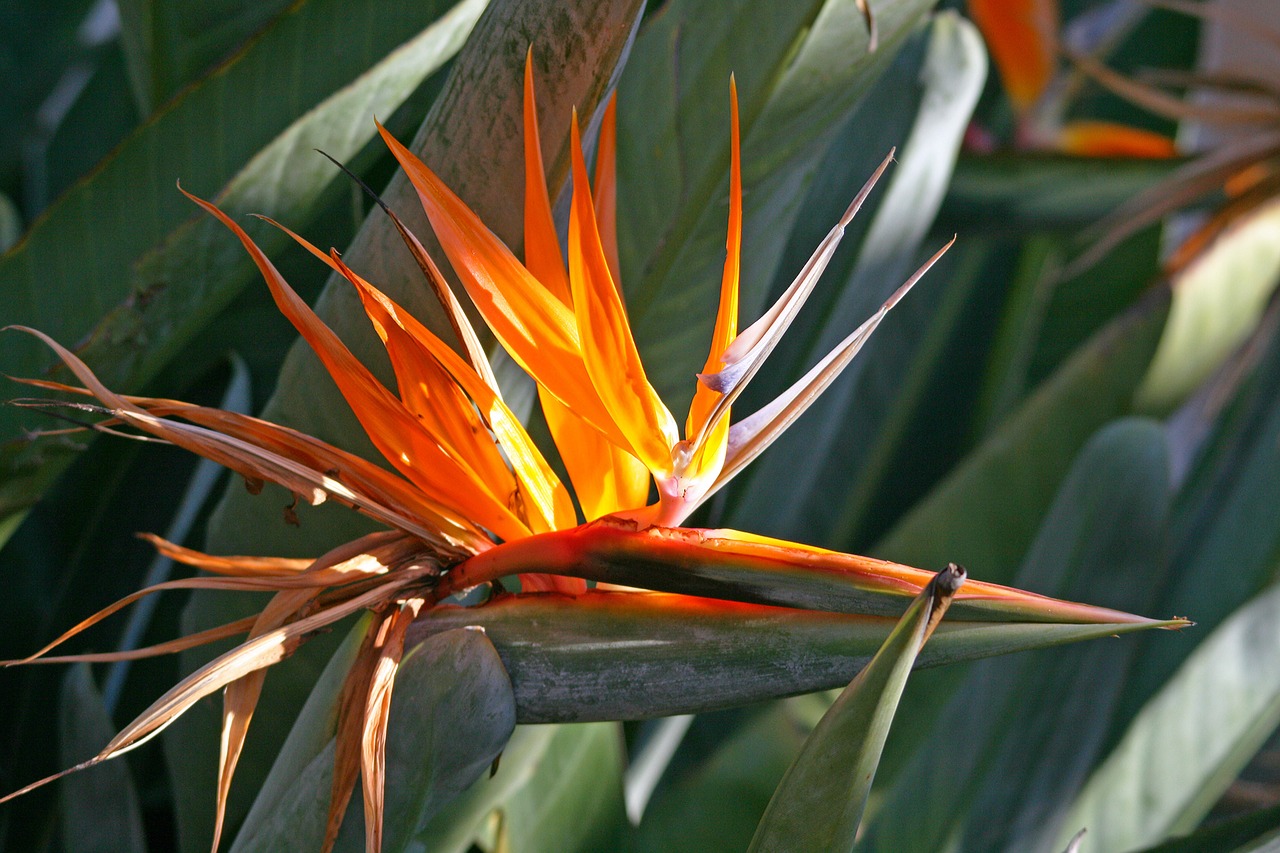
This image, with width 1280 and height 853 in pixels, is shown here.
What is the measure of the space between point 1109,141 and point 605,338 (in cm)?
100

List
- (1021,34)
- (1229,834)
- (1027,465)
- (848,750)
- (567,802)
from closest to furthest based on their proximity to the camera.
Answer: (848,750) < (1229,834) < (567,802) < (1027,465) < (1021,34)

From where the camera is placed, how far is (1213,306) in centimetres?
81

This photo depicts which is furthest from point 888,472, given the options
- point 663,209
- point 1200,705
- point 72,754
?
point 72,754

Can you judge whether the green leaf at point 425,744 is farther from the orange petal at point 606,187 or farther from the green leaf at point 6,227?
the green leaf at point 6,227

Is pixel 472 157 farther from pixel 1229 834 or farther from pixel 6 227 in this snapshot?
pixel 6 227

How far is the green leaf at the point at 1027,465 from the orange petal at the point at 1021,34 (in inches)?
15.2

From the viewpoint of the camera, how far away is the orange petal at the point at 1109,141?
1048 millimetres

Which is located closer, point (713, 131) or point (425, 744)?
point (425, 744)

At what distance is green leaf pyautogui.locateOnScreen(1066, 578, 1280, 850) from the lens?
66 cm

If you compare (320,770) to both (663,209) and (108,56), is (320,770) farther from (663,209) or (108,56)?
(108,56)

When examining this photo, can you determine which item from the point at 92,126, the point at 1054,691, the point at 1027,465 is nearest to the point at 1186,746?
the point at 1054,691

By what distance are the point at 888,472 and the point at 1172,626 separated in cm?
78

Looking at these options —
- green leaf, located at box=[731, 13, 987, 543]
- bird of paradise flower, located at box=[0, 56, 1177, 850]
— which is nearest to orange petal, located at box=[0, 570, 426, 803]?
bird of paradise flower, located at box=[0, 56, 1177, 850]

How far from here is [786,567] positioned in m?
0.24
